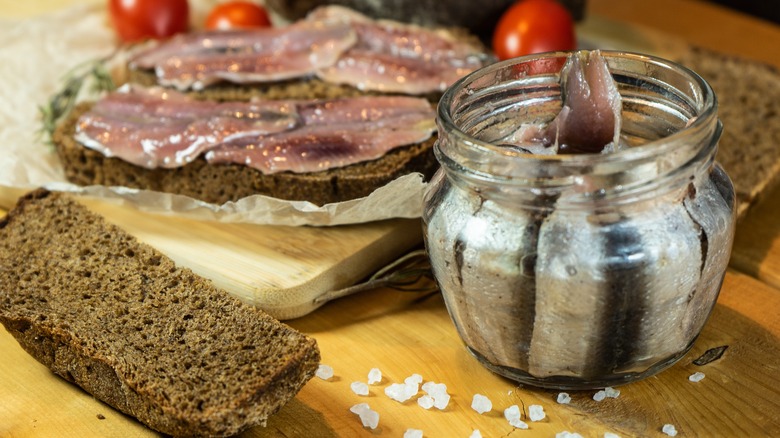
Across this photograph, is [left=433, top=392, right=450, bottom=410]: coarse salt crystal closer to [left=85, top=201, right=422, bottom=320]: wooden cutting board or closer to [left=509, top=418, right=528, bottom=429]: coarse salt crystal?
[left=509, top=418, right=528, bottom=429]: coarse salt crystal

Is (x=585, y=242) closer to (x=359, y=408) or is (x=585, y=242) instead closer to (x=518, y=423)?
(x=518, y=423)

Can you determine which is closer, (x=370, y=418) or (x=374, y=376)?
(x=370, y=418)

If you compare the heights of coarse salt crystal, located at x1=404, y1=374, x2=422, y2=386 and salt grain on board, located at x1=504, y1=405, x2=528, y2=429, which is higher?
salt grain on board, located at x1=504, y1=405, x2=528, y2=429

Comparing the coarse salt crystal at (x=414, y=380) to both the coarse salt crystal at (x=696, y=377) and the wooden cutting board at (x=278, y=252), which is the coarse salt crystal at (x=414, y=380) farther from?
the coarse salt crystal at (x=696, y=377)

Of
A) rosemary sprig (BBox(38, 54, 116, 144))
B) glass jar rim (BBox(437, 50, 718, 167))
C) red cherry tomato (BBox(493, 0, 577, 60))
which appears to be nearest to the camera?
Result: glass jar rim (BBox(437, 50, 718, 167))

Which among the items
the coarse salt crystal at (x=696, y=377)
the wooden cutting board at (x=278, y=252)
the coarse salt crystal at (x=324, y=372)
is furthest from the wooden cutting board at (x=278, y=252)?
the coarse salt crystal at (x=696, y=377)

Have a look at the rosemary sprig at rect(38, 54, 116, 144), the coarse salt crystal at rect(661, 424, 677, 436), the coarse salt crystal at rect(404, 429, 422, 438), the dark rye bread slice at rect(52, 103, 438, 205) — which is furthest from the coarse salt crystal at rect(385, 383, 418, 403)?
the rosemary sprig at rect(38, 54, 116, 144)

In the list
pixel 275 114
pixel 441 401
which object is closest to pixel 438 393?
pixel 441 401
